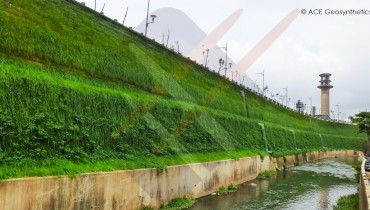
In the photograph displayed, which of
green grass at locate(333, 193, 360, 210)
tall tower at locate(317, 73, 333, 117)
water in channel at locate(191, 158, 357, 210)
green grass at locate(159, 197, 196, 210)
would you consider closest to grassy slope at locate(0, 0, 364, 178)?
green grass at locate(159, 197, 196, 210)

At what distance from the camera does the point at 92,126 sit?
14.2m

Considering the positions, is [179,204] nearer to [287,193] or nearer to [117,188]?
[117,188]

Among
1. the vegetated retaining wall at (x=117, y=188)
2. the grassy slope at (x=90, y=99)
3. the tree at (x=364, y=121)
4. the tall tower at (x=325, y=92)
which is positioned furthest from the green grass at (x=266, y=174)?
the tall tower at (x=325, y=92)

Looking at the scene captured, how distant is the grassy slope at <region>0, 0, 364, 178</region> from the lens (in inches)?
447

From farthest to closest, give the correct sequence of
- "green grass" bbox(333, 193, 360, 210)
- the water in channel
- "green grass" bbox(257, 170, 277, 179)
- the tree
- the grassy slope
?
the tree < "green grass" bbox(257, 170, 277, 179) < the water in channel < "green grass" bbox(333, 193, 360, 210) < the grassy slope

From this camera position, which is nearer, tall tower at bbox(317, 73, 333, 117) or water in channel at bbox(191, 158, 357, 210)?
water in channel at bbox(191, 158, 357, 210)

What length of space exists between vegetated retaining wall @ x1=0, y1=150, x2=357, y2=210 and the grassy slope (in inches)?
19.1

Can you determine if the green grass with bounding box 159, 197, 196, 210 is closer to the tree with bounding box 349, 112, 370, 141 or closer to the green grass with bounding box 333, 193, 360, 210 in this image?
the green grass with bounding box 333, 193, 360, 210

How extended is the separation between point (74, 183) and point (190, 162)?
26.9 ft

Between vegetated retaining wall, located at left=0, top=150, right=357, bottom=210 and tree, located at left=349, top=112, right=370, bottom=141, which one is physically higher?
tree, located at left=349, top=112, right=370, bottom=141

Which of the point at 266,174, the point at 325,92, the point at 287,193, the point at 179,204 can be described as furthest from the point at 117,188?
the point at 325,92

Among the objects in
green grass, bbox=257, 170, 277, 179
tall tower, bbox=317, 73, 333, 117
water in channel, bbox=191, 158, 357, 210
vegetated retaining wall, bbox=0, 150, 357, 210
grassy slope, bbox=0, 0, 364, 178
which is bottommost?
water in channel, bbox=191, 158, 357, 210

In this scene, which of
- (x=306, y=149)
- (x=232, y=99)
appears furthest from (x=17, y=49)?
(x=306, y=149)

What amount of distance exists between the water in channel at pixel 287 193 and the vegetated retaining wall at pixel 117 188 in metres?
1.12
